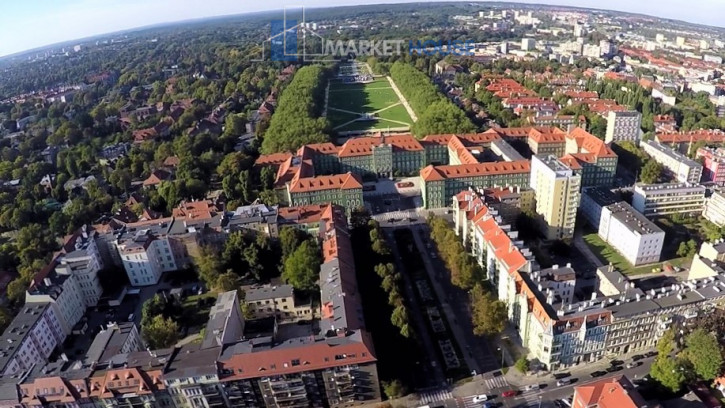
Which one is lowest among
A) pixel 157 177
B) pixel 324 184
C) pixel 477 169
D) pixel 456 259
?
pixel 456 259

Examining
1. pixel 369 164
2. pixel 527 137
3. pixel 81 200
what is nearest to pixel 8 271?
pixel 81 200

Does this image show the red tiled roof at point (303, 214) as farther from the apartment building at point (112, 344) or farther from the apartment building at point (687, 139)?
the apartment building at point (687, 139)

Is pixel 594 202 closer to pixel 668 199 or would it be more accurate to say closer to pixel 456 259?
pixel 668 199

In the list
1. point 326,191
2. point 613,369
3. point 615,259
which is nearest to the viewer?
point 613,369

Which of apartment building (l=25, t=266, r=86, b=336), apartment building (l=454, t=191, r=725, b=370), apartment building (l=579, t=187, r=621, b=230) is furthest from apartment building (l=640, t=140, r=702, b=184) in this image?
apartment building (l=25, t=266, r=86, b=336)

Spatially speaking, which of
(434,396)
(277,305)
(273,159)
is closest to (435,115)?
(273,159)

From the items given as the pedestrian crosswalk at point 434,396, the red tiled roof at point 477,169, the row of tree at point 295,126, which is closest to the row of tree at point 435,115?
the row of tree at point 295,126
